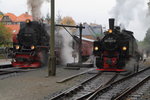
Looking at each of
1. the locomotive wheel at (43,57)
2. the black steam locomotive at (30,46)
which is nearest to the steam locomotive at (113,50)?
the locomotive wheel at (43,57)

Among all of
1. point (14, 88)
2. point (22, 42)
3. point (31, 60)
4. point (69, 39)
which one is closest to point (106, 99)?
point (14, 88)

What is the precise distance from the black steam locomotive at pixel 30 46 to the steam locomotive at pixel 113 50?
14.7 feet

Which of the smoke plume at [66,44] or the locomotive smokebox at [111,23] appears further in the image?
the smoke plume at [66,44]

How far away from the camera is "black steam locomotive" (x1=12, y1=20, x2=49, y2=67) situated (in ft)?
55.0

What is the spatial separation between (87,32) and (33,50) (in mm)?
50457

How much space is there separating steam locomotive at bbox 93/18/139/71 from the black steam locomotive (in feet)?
14.7

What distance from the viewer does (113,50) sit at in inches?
567

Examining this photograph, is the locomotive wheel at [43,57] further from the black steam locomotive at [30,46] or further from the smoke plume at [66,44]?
the smoke plume at [66,44]

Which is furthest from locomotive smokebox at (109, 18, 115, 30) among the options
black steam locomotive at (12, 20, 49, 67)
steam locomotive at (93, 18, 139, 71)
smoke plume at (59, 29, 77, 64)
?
smoke plume at (59, 29, 77, 64)

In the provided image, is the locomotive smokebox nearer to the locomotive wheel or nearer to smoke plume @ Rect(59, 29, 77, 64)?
the locomotive wheel

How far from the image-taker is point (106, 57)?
572 inches

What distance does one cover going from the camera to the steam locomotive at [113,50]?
14.2 m

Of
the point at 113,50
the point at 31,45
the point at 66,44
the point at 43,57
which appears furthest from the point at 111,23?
the point at 66,44

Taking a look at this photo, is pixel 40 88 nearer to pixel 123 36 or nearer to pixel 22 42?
pixel 123 36
